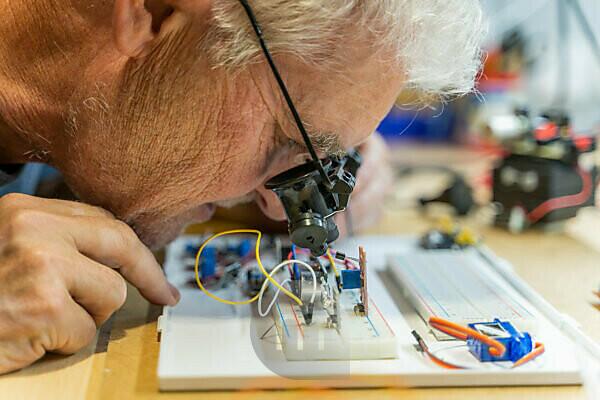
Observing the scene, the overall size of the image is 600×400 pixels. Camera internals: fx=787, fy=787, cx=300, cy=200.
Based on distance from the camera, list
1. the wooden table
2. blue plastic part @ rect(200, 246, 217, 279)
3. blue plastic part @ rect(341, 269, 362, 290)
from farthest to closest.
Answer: blue plastic part @ rect(200, 246, 217, 279)
blue plastic part @ rect(341, 269, 362, 290)
the wooden table

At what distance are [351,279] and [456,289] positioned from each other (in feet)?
0.63

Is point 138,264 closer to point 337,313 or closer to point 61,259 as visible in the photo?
point 61,259

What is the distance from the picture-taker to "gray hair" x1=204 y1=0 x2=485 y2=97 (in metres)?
1.03

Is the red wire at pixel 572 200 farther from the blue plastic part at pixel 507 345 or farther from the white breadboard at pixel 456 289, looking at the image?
the blue plastic part at pixel 507 345

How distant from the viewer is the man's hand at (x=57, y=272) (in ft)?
3.26

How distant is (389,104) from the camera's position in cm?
119

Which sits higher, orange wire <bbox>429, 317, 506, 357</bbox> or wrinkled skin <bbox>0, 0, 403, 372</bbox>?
wrinkled skin <bbox>0, 0, 403, 372</bbox>

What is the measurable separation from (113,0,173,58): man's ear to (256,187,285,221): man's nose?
301 mm

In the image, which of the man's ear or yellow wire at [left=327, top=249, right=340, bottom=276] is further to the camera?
yellow wire at [left=327, top=249, right=340, bottom=276]

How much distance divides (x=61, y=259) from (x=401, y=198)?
1205 mm

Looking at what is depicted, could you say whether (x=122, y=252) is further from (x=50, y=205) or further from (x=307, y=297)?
(x=307, y=297)

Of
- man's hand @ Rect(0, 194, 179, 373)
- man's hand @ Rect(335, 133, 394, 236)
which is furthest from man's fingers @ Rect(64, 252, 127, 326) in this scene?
man's hand @ Rect(335, 133, 394, 236)

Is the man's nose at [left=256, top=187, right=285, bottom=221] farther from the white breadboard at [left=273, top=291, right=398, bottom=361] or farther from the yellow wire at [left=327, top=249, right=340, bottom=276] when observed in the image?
the white breadboard at [left=273, top=291, right=398, bottom=361]

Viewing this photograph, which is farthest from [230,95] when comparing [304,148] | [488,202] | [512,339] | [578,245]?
[488,202]
